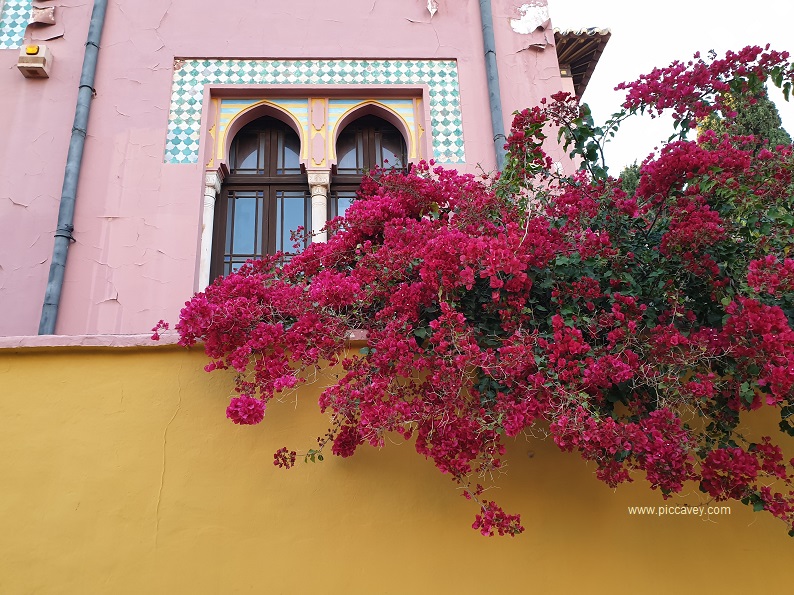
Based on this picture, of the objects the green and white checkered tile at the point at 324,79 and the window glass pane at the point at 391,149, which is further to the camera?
the window glass pane at the point at 391,149

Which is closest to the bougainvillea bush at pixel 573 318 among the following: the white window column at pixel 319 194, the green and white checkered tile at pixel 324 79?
the white window column at pixel 319 194

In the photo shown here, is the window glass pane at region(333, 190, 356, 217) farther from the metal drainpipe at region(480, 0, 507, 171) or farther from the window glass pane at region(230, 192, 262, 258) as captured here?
the metal drainpipe at region(480, 0, 507, 171)

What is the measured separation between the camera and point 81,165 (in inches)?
202

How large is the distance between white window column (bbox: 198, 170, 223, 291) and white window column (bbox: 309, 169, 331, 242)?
735mm

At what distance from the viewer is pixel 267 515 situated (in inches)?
113

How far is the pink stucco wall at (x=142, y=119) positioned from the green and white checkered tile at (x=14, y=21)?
0.34 ft

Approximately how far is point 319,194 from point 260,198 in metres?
0.52

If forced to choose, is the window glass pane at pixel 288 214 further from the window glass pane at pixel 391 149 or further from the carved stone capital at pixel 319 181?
the window glass pane at pixel 391 149

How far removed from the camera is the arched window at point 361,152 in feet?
18.1

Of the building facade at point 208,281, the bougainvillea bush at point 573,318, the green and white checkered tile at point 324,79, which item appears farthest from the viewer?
the green and white checkered tile at point 324,79

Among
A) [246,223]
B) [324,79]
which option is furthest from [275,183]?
[324,79]

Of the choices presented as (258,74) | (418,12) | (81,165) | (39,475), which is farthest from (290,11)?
(39,475)

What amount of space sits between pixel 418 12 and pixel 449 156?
1.47m

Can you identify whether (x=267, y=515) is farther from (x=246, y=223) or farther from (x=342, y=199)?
(x=342, y=199)
